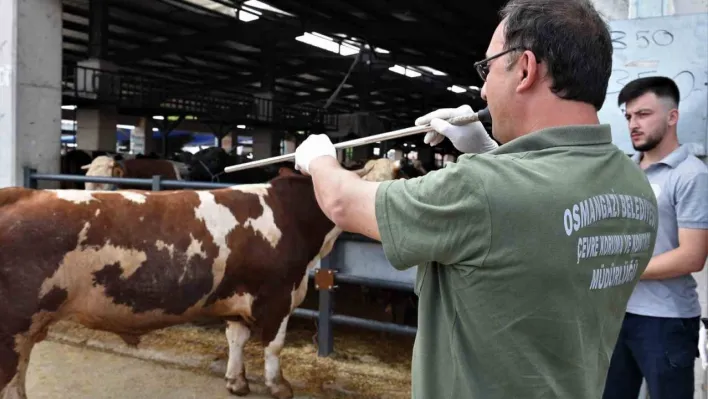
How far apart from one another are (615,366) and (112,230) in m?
2.52

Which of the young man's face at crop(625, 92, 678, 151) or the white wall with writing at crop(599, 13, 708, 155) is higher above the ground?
the white wall with writing at crop(599, 13, 708, 155)

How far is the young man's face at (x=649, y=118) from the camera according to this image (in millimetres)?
2363

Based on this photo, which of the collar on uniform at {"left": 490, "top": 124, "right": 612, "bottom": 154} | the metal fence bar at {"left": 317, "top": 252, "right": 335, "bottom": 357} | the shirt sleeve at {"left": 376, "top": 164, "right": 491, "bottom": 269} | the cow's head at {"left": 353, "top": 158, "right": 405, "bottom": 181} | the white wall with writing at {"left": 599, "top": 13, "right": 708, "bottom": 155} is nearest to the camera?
the shirt sleeve at {"left": 376, "top": 164, "right": 491, "bottom": 269}

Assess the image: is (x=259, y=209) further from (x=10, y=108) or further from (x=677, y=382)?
Result: (x=10, y=108)

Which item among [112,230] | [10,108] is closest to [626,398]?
[112,230]

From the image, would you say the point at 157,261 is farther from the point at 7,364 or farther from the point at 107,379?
the point at 107,379

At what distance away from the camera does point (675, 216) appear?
237 centimetres

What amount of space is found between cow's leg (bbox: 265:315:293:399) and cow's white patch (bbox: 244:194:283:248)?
0.52 meters

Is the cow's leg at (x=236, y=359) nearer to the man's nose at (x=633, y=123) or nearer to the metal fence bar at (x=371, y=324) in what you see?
the metal fence bar at (x=371, y=324)

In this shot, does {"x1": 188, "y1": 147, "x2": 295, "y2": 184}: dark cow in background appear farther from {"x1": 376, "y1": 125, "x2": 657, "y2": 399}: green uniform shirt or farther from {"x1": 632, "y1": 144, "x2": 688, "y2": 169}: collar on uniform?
{"x1": 376, "y1": 125, "x2": 657, "y2": 399}: green uniform shirt

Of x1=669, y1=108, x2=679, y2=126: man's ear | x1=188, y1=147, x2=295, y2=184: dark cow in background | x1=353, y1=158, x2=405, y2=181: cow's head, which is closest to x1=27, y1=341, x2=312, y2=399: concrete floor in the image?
x1=353, y1=158, x2=405, y2=181: cow's head

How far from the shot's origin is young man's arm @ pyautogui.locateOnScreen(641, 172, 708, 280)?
89.4 inches

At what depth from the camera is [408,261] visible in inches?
44.1

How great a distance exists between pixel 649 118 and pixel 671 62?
78 centimetres
